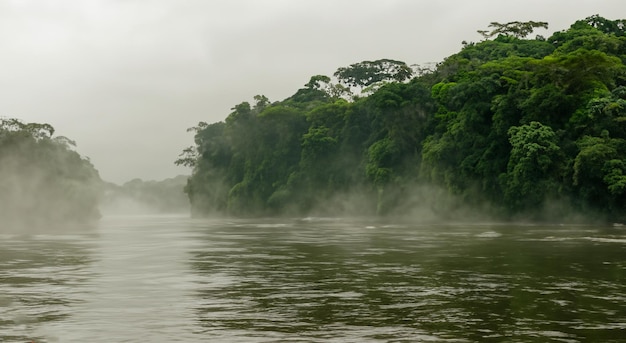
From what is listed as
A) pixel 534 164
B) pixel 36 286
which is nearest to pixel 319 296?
pixel 36 286

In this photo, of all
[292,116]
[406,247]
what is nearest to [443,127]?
[292,116]

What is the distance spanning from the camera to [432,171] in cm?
7762

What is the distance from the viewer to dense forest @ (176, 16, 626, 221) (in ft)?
210

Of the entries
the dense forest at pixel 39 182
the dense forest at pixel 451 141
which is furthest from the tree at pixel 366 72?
the dense forest at pixel 39 182

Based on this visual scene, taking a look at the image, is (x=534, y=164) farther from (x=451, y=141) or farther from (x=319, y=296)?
(x=319, y=296)

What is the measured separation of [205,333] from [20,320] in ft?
12.7

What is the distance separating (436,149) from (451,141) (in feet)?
5.37

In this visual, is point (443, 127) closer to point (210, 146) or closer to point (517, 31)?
point (517, 31)

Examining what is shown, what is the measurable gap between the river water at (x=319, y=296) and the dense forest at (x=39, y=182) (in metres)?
45.2

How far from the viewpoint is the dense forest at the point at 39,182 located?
241ft

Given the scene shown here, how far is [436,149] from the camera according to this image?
250 feet

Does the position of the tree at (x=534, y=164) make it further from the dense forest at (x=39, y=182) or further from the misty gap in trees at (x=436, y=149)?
the dense forest at (x=39, y=182)

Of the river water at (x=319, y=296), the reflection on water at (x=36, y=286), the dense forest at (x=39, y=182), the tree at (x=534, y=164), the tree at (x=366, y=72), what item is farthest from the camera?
the tree at (x=366, y=72)

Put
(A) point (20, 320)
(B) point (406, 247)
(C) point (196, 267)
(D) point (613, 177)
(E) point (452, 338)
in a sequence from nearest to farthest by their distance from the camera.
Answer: (E) point (452, 338)
(A) point (20, 320)
(C) point (196, 267)
(B) point (406, 247)
(D) point (613, 177)
